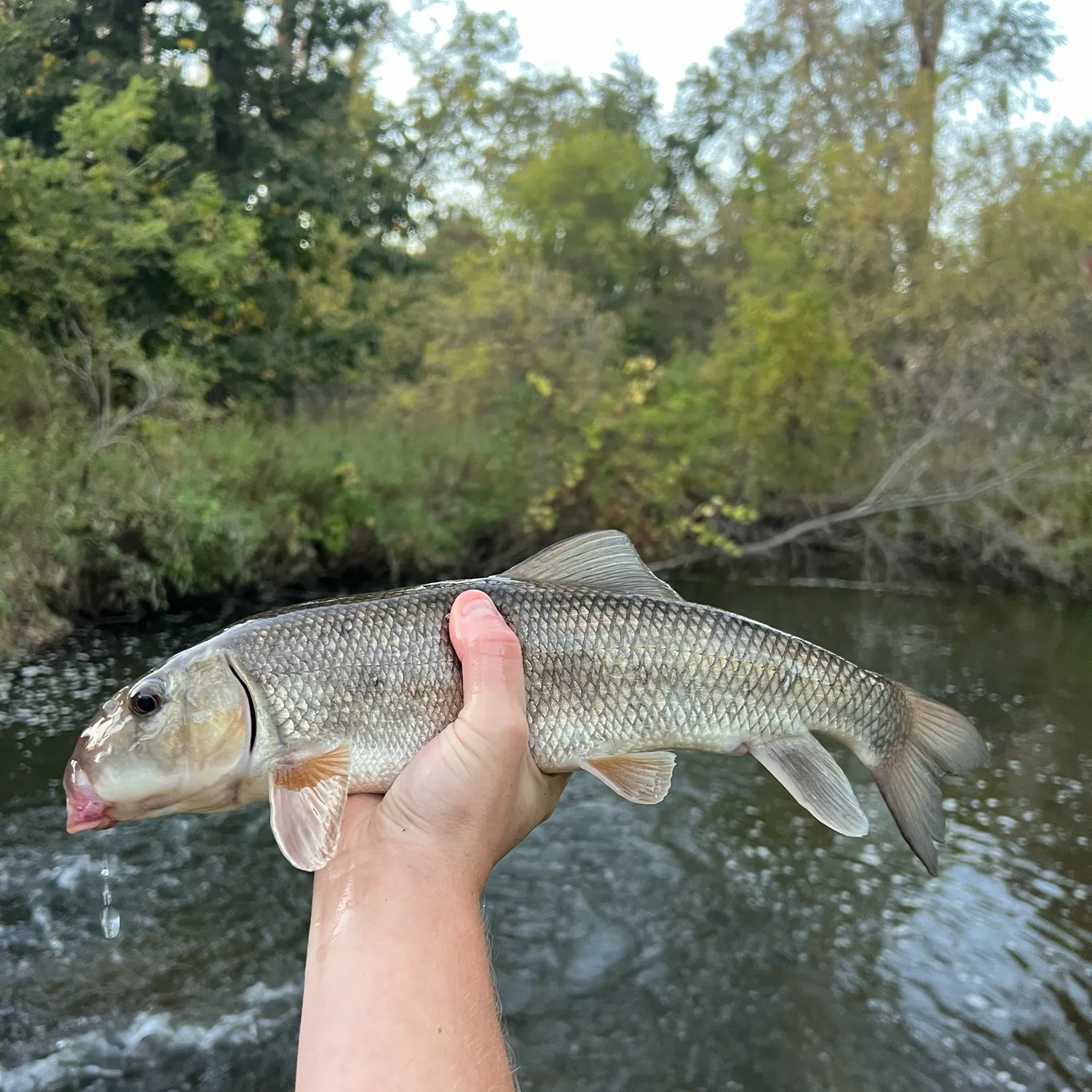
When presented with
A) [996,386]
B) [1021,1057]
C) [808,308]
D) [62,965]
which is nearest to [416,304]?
[808,308]

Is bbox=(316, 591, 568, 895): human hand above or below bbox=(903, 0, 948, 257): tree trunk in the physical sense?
below

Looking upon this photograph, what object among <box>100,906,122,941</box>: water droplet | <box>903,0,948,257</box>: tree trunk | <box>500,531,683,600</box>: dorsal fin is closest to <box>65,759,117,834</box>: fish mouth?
<box>500,531,683,600</box>: dorsal fin

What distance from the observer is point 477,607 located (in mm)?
2295

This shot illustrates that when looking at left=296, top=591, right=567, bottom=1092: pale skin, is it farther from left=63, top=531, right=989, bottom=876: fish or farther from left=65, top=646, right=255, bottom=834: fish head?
left=65, top=646, right=255, bottom=834: fish head

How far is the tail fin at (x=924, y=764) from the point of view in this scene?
8.47 feet

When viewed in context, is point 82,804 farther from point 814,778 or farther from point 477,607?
point 814,778

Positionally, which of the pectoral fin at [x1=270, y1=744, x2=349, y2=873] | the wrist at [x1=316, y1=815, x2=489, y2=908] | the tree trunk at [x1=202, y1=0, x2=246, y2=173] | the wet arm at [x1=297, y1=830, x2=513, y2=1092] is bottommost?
the wet arm at [x1=297, y1=830, x2=513, y2=1092]

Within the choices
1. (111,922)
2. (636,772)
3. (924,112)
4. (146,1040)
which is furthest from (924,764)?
(924,112)

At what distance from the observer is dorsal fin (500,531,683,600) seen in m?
2.52

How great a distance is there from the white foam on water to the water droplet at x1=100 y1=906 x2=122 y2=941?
0.71m

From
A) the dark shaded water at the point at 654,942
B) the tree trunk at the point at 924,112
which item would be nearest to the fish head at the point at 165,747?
the dark shaded water at the point at 654,942

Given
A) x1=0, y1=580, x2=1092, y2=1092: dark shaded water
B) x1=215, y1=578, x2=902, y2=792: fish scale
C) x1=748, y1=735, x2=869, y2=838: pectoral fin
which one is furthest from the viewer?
x1=0, y1=580, x2=1092, y2=1092: dark shaded water

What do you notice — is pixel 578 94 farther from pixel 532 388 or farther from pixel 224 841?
pixel 224 841

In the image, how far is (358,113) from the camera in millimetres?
16500
